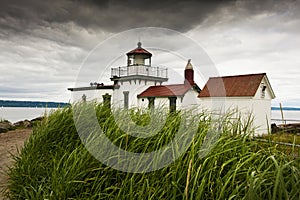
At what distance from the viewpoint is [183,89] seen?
49.9ft

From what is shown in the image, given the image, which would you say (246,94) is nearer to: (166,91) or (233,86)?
(233,86)

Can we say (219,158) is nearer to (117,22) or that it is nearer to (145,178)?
(145,178)

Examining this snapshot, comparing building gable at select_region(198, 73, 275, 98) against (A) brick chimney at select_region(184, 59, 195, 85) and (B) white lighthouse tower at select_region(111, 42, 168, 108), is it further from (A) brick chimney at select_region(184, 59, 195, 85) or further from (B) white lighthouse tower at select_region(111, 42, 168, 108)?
(B) white lighthouse tower at select_region(111, 42, 168, 108)

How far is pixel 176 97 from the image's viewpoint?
1508cm

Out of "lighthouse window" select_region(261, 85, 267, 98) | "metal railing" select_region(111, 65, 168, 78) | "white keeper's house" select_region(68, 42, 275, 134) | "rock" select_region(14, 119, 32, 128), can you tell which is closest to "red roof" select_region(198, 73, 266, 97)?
"white keeper's house" select_region(68, 42, 275, 134)

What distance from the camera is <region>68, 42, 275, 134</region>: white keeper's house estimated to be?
12742 millimetres

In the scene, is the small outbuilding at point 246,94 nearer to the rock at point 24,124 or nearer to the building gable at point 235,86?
the building gable at point 235,86

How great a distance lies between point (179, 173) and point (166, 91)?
45.2 feet

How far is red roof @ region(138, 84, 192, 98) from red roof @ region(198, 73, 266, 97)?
1.13 meters

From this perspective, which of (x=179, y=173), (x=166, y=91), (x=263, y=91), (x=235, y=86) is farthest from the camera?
(x=166, y=91)

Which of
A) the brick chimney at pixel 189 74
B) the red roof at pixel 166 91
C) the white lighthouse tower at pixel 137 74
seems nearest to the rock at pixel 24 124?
the white lighthouse tower at pixel 137 74

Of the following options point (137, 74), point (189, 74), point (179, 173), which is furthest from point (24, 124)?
point (179, 173)

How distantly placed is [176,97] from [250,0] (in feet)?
29.5

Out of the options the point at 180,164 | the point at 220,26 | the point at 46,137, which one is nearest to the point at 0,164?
the point at 46,137
